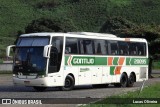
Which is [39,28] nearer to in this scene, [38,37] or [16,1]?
[16,1]

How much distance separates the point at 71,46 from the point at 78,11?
281 feet

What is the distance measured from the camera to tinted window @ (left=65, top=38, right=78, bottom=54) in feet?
88.2

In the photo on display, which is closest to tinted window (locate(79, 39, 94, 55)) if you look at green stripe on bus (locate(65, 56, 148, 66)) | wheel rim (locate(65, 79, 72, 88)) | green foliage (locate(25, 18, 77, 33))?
green stripe on bus (locate(65, 56, 148, 66))

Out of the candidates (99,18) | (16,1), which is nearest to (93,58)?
(99,18)

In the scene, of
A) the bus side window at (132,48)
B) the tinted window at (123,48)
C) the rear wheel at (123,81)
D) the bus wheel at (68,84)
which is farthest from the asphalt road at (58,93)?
the bus side window at (132,48)

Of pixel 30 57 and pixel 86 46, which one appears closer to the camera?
pixel 30 57

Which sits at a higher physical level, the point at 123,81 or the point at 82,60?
the point at 82,60

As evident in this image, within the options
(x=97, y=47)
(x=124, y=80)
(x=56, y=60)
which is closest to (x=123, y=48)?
(x=124, y=80)

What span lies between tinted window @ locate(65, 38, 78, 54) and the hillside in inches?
2828

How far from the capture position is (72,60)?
89.2 ft

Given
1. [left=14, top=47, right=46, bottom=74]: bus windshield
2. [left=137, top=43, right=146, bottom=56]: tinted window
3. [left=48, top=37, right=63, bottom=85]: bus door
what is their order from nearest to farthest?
1. [left=14, top=47, right=46, bottom=74]: bus windshield
2. [left=48, top=37, right=63, bottom=85]: bus door
3. [left=137, top=43, right=146, bottom=56]: tinted window

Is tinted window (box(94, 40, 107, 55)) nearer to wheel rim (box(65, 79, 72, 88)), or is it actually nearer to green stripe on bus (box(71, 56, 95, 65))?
green stripe on bus (box(71, 56, 95, 65))

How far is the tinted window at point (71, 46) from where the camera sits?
2689cm

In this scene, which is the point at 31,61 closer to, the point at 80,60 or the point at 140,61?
the point at 80,60
